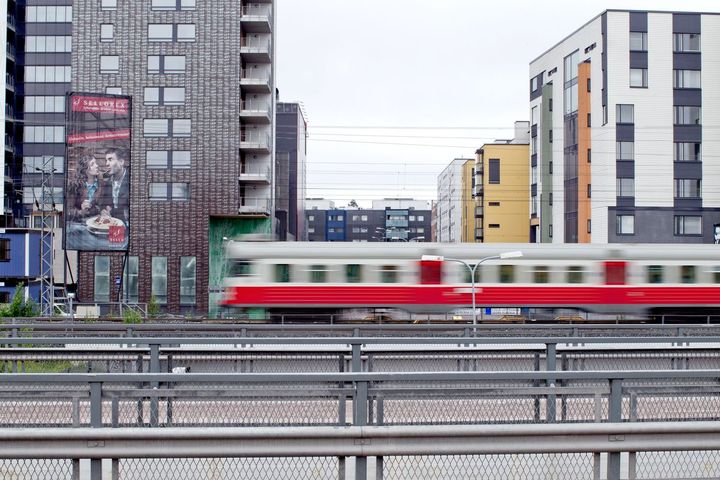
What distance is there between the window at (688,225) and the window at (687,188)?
66.3 inches

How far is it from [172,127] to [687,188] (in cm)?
3856

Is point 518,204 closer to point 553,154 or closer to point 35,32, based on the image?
point 553,154

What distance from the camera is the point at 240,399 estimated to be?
8.63m

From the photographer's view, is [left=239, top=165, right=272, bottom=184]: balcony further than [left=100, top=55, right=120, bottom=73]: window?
Yes

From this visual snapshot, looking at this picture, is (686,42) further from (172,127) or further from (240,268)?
(240,268)

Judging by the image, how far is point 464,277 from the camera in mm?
32438

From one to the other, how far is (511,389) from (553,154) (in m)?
70.0

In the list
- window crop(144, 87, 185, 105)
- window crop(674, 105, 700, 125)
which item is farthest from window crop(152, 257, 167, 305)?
window crop(674, 105, 700, 125)

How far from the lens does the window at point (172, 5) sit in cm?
5366

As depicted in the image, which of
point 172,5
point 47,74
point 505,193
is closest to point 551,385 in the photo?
point 172,5

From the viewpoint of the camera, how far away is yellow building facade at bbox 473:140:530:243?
8906 centimetres

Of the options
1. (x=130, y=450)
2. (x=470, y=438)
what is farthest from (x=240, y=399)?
(x=470, y=438)

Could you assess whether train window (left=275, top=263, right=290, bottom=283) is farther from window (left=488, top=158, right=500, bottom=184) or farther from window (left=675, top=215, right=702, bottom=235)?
window (left=488, top=158, right=500, bottom=184)

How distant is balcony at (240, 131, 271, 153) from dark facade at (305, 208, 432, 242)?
11911cm
